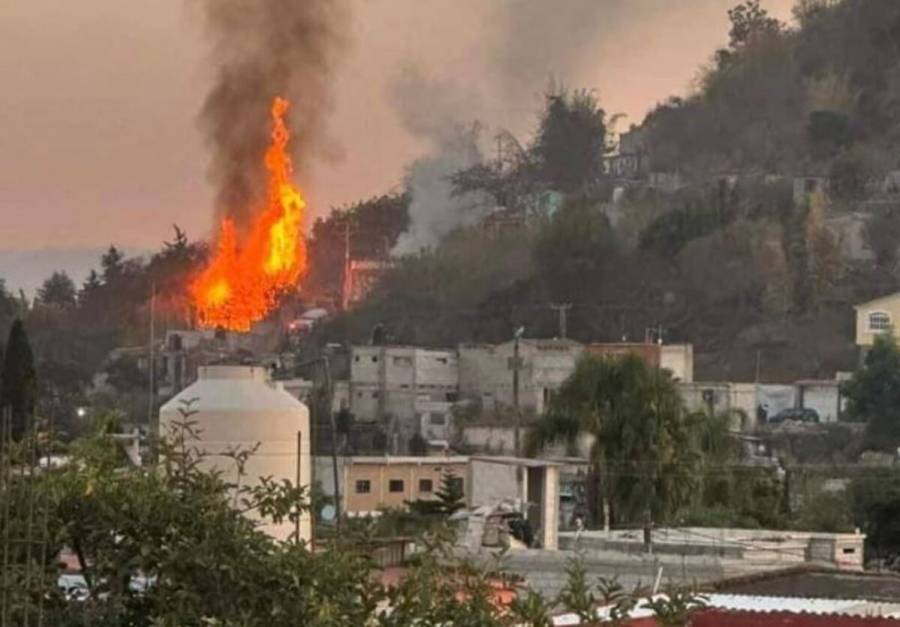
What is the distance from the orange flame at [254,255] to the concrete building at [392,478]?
43.1 feet

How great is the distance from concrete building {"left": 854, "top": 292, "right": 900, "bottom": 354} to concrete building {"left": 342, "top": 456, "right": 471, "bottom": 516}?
2503 centimetres

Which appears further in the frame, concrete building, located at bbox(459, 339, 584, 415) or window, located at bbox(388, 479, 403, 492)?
concrete building, located at bbox(459, 339, 584, 415)

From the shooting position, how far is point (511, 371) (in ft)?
182

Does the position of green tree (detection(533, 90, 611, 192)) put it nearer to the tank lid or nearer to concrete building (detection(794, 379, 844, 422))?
concrete building (detection(794, 379, 844, 422))

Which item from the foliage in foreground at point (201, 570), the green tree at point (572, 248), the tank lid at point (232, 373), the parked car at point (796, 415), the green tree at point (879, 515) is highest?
the green tree at point (572, 248)

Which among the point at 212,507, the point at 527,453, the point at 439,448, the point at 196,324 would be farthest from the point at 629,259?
the point at 212,507

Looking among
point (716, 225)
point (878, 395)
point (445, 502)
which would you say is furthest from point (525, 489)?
point (716, 225)

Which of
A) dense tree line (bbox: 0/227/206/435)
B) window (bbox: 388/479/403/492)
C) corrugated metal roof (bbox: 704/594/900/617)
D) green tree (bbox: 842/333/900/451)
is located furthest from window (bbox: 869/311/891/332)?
corrugated metal roof (bbox: 704/594/900/617)

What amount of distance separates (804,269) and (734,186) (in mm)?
12688

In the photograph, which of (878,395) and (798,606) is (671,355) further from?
(798,606)

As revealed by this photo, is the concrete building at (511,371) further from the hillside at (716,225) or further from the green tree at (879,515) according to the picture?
the green tree at (879,515)

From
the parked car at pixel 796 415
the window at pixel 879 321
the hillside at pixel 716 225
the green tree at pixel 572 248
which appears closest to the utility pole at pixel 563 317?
the hillside at pixel 716 225

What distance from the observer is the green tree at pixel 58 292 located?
81.3 metres

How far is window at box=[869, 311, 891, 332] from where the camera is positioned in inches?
2447
